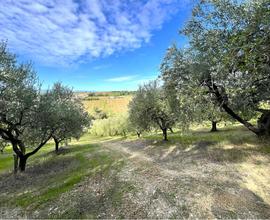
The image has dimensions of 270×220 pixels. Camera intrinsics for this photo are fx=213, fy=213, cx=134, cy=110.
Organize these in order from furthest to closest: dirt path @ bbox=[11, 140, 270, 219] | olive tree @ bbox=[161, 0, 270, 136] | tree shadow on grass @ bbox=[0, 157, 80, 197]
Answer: tree shadow on grass @ bbox=[0, 157, 80, 197] < olive tree @ bbox=[161, 0, 270, 136] < dirt path @ bbox=[11, 140, 270, 219]

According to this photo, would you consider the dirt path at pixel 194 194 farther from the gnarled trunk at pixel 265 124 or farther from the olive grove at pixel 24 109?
the olive grove at pixel 24 109

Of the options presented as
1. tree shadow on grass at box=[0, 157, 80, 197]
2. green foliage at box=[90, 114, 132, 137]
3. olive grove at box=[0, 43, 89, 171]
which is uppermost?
olive grove at box=[0, 43, 89, 171]

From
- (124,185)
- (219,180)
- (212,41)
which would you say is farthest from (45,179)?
(212,41)

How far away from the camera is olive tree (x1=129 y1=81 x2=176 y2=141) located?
95.8 ft

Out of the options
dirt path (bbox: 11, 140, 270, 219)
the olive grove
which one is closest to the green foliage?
the olive grove

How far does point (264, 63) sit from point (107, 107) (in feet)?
493

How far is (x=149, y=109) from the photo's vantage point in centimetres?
2994

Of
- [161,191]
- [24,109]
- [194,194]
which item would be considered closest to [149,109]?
[24,109]

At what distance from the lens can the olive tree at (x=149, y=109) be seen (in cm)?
2919

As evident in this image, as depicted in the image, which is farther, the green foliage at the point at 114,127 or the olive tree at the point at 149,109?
the green foliage at the point at 114,127

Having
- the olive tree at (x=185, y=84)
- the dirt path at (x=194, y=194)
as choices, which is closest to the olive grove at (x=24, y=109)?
the dirt path at (x=194, y=194)

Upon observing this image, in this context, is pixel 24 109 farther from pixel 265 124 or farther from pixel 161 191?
pixel 265 124

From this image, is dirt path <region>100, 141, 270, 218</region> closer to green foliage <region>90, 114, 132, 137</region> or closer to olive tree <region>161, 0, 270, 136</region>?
olive tree <region>161, 0, 270, 136</region>

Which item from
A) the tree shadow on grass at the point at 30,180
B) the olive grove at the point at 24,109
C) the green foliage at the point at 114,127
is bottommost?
the tree shadow on grass at the point at 30,180
